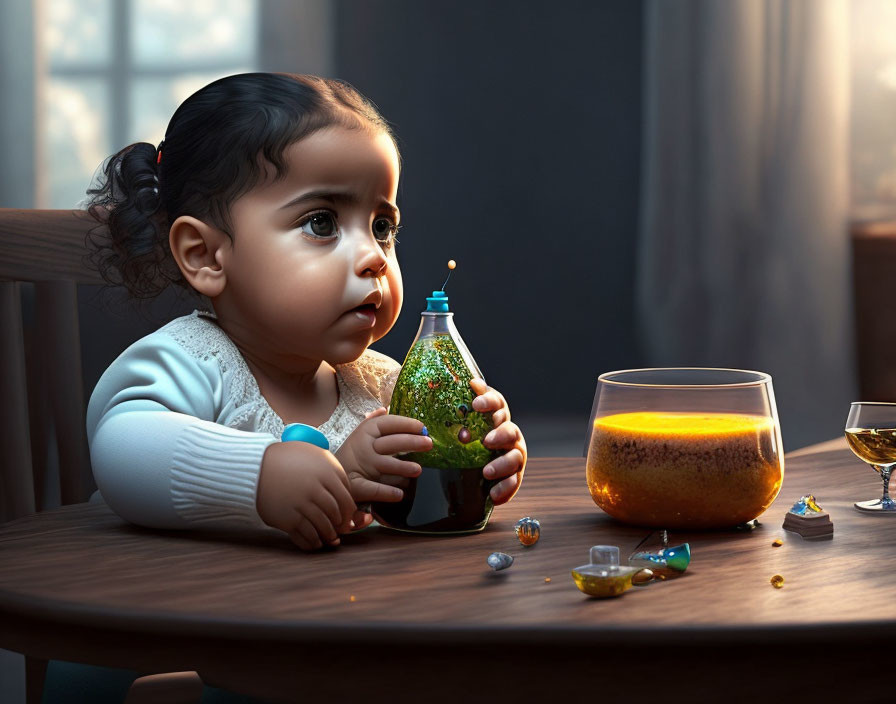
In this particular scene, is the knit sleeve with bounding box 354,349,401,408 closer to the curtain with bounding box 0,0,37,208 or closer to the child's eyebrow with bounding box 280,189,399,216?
the child's eyebrow with bounding box 280,189,399,216

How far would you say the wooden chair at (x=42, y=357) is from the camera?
4.04 ft

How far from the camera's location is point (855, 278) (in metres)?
2.73

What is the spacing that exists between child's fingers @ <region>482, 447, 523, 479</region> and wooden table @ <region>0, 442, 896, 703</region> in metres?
0.07

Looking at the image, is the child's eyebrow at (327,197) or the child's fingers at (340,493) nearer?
the child's fingers at (340,493)

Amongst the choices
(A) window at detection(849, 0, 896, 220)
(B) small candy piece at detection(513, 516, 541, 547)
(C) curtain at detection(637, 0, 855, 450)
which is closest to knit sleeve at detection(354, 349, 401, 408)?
(B) small candy piece at detection(513, 516, 541, 547)

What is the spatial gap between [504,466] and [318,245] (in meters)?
0.27

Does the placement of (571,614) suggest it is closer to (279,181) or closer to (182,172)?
(279,181)

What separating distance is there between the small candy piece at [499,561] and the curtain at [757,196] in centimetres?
199

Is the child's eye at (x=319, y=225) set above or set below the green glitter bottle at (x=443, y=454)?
above

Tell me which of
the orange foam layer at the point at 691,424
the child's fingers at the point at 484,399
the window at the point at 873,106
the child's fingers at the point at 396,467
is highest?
the window at the point at 873,106

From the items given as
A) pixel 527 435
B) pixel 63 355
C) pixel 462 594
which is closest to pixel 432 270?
pixel 527 435

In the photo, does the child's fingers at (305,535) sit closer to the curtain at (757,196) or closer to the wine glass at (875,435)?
the wine glass at (875,435)

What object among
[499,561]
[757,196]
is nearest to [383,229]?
[499,561]

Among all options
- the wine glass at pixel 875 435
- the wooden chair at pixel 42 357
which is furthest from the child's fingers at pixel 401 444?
the wooden chair at pixel 42 357
